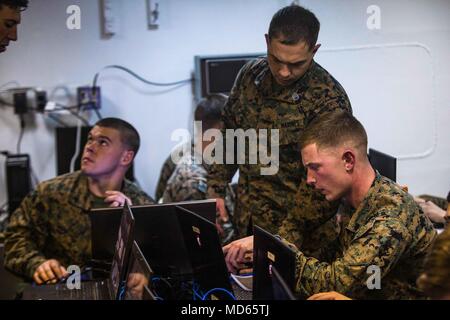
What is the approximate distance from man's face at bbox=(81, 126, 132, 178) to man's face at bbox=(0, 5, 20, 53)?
63 centimetres

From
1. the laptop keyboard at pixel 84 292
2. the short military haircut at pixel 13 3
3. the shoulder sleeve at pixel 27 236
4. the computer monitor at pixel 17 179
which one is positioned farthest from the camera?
the computer monitor at pixel 17 179

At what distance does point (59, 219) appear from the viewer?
106 inches

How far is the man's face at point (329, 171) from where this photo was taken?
77.4 inches

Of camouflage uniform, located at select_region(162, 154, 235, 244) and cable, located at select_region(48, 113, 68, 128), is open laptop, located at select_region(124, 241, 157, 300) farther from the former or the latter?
cable, located at select_region(48, 113, 68, 128)

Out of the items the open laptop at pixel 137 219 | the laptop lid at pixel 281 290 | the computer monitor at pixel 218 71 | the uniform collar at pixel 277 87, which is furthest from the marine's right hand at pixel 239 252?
the computer monitor at pixel 218 71

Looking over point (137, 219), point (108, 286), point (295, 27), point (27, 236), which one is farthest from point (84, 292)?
point (295, 27)

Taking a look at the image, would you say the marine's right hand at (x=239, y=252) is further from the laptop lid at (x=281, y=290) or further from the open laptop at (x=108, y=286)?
the laptop lid at (x=281, y=290)

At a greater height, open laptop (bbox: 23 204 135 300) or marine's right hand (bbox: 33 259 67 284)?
open laptop (bbox: 23 204 135 300)

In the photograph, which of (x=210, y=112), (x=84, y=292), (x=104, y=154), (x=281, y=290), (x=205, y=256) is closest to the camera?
(x=281, y=290)

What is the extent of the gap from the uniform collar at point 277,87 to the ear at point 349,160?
476 mm

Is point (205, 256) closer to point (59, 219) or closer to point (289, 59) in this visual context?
point (289, 59)

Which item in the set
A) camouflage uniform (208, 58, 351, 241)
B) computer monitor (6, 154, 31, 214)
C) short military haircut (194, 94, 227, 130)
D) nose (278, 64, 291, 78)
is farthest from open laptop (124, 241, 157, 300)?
computer monitor (6, 154, 31, 214)

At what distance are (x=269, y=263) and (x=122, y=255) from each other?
1.34 feet

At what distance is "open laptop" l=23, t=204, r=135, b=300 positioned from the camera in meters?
1.78
